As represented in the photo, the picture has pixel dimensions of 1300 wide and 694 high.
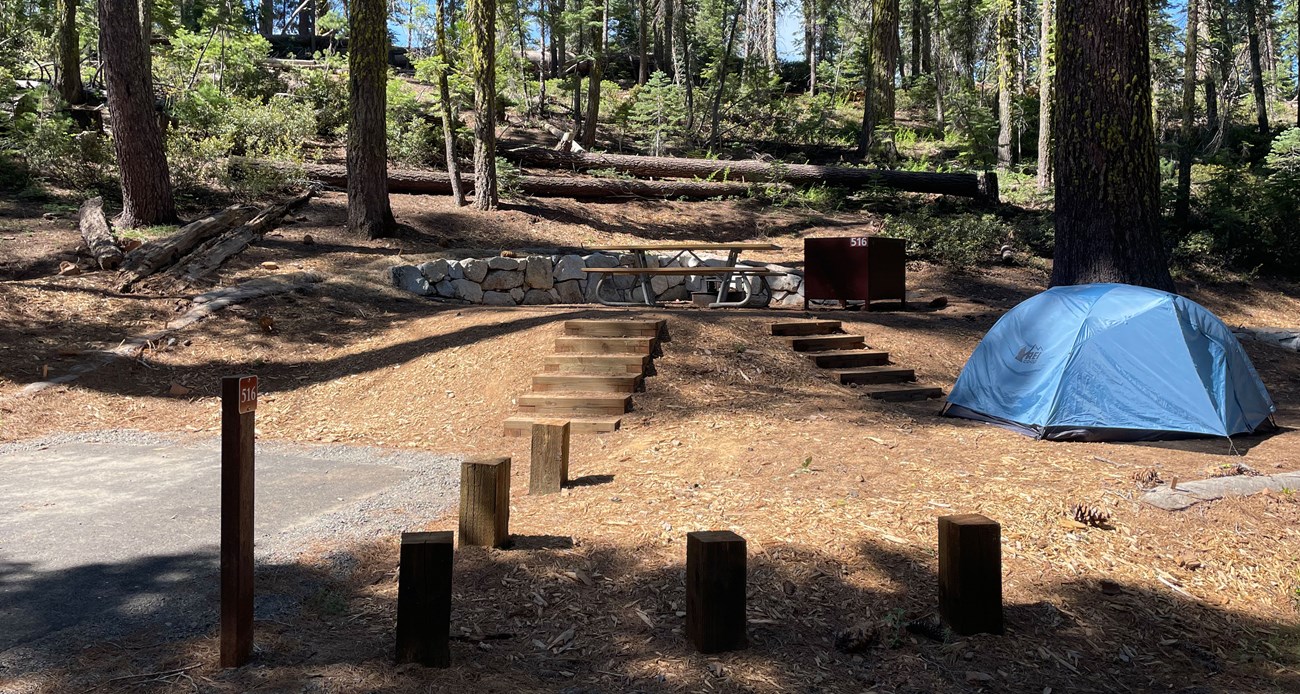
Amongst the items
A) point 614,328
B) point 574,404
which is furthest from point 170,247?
point 574,404

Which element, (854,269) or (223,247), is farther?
(854,269)

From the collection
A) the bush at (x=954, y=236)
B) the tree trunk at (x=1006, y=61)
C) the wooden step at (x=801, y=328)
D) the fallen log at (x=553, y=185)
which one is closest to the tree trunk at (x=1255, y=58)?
the tree trunk at (x=1006, y=61)

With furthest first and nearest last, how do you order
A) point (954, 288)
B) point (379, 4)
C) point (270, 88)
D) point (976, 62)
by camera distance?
1. point (976, 62)
2. point (270, 88)
3. point (954, 288)
4. point (379, 4)

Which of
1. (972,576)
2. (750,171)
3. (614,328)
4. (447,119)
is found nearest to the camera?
(972,576)

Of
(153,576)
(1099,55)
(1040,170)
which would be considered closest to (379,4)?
(1099,55)

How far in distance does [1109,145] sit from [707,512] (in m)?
6.75

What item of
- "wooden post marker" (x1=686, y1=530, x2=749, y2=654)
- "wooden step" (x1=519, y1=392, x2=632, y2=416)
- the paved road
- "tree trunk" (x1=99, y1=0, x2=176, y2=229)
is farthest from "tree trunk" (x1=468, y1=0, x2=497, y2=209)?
"wooden post marker" (x1=686, y1=530, x2=749, y2=654)

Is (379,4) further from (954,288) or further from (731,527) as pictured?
(731,527)

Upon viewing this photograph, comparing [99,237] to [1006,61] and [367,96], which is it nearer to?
[367,96]

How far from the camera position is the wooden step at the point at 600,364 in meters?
8.46

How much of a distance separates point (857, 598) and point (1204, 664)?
1.50 m

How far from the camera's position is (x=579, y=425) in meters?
7.64

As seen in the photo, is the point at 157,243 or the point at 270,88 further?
the point at 270,88

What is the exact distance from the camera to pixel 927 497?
211 inches
